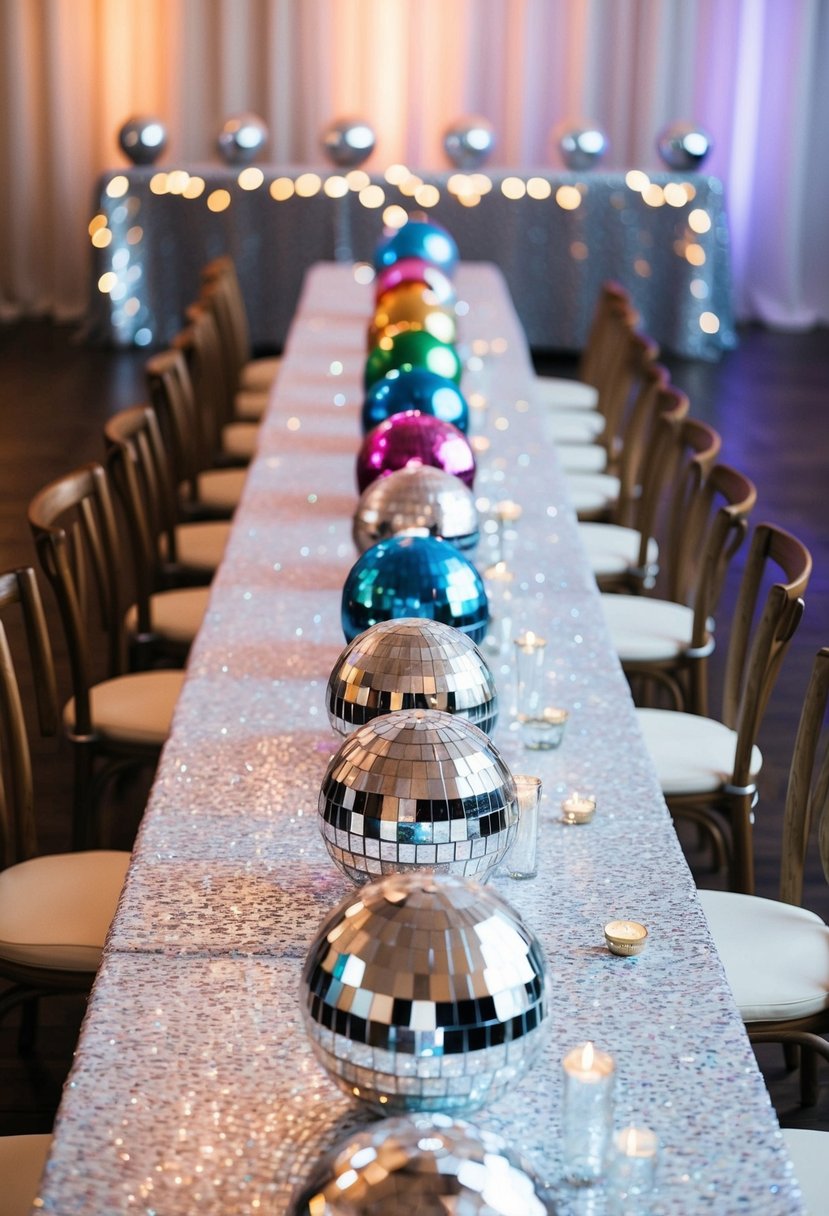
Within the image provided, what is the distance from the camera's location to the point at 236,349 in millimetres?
5012

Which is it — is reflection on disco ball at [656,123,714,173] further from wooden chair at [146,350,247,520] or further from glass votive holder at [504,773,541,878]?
glass votive holder at [504,773,541,878]

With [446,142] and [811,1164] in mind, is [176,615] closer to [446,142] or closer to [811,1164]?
[811,1164]

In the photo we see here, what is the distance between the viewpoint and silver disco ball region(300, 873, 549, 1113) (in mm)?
974

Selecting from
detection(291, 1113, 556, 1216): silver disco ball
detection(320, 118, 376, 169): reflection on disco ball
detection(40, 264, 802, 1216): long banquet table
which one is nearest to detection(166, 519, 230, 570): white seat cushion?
detection(40, 264, 802, 1216): long banquet table

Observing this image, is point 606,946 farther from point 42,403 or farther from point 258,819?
point 42,403

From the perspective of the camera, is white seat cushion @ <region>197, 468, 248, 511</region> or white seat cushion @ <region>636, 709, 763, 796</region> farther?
white seat cushion @ <region>197, 468, 248, 511</region>

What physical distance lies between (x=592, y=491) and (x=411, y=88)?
5.27 meters

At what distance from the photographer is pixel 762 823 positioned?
2971mm

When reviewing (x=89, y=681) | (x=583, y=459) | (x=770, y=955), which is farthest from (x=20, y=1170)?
(x=583, y=459)

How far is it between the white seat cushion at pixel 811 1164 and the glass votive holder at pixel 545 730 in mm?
491

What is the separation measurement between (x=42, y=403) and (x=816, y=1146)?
5.49 metres

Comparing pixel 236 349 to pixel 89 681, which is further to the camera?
pixel 236 349

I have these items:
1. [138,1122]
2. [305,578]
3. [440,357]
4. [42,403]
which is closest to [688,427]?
[440,357]

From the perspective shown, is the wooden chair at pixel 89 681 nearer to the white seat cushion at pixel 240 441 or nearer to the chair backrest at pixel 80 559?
the chair backrest at pixel 80 559
